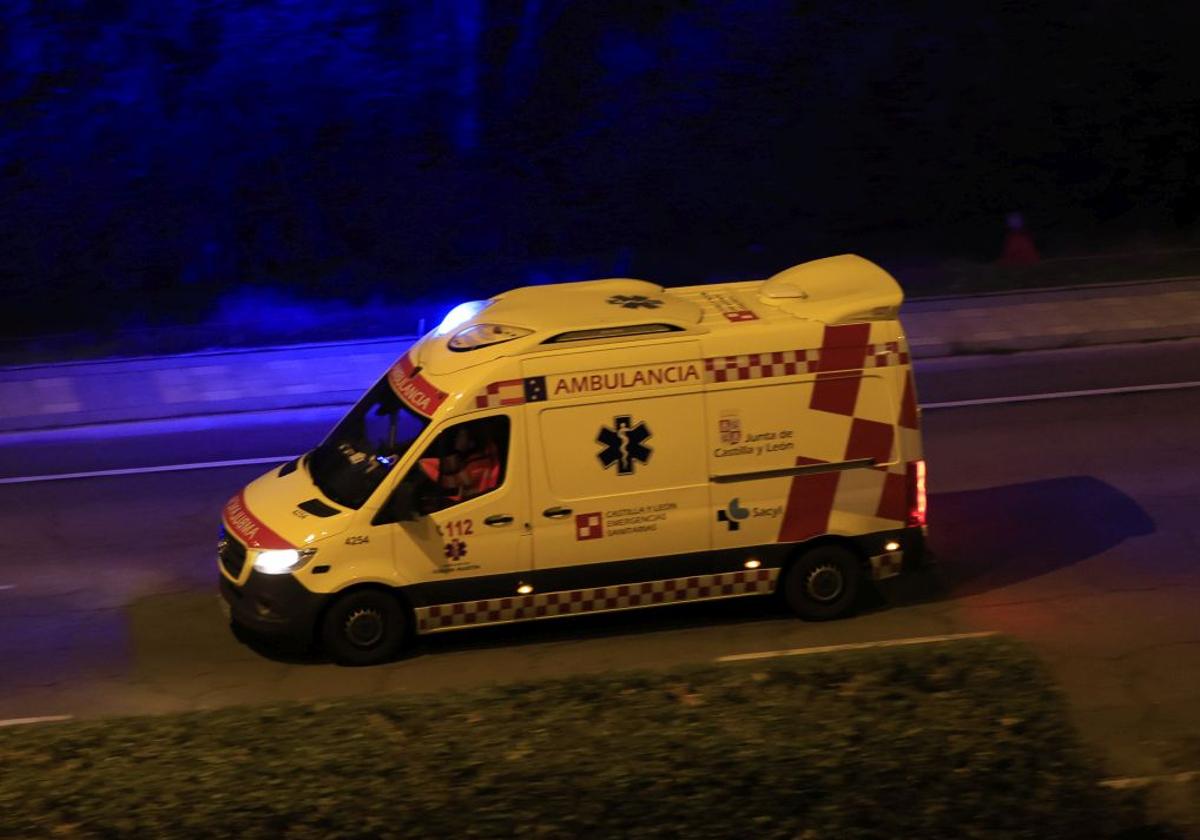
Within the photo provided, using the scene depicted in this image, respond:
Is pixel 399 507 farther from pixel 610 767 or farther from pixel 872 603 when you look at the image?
pixel 610 767

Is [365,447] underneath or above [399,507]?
above

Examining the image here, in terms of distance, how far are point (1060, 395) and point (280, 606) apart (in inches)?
341

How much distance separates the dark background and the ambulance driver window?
12.5m

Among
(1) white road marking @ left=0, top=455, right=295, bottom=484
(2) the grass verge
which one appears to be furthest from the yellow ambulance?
(1) white road marking @ left=0, top=455, right=295, bottom=484

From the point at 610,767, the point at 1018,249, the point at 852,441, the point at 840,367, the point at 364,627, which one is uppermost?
the point at 1018,249

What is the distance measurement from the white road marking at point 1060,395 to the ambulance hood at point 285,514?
277 inches

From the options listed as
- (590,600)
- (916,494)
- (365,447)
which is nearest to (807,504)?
(916,494)

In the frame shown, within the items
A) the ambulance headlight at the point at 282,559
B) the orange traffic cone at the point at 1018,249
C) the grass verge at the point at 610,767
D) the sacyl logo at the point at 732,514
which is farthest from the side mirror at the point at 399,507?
the orange traffic cone at the point at 1018,249

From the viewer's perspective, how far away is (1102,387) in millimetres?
14898

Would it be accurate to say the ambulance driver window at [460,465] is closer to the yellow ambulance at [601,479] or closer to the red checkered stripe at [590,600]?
the yellow ambulance at [601,479]

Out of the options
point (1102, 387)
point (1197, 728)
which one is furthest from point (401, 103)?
point (1197, 728)

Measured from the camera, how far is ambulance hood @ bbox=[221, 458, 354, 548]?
29.8 ft

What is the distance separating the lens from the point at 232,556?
31.0 ft

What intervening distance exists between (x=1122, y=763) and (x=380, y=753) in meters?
4.00
